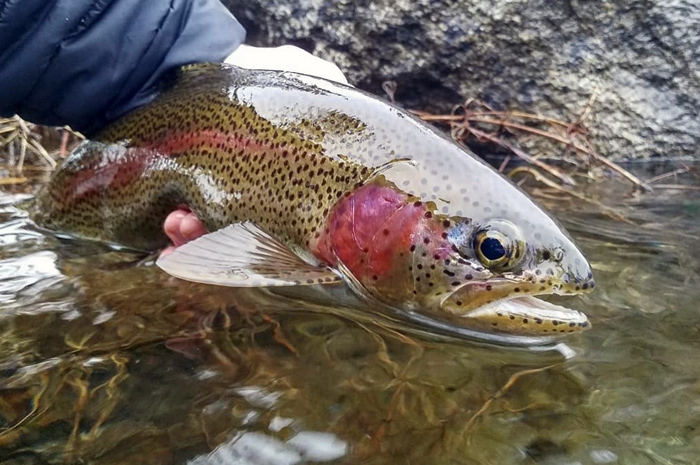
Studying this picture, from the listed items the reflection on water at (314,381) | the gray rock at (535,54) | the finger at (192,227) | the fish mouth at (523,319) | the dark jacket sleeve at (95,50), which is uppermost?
the gray rock at (535,54)

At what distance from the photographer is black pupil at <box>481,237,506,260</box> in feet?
6.52

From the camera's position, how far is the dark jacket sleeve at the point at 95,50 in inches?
105

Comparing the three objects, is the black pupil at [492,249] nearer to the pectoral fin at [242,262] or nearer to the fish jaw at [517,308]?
the fish jaw at [517,308]

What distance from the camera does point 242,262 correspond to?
7.20 feet

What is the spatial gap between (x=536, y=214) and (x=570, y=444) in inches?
31.2

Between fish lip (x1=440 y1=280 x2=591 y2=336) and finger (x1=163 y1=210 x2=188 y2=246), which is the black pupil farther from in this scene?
finger (x1=163 y1=210 x2=188 y2=246)

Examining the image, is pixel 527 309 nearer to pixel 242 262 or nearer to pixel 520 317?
pixel 520 317

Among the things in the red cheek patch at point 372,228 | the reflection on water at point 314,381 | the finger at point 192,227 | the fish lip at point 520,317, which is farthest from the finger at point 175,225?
the fish lip at point 520,317

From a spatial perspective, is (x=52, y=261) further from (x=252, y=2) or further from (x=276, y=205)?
(x=252, y=2)

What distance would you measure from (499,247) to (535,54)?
347cm

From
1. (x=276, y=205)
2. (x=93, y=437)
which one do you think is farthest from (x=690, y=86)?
(x=93, y=437)

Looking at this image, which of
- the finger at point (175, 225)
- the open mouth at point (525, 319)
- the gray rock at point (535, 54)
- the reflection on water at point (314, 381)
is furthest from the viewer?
the gray rock at point (535, 54)

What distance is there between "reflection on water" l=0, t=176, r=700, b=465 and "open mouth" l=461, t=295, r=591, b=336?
7 cm

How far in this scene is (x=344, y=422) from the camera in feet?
5.18
